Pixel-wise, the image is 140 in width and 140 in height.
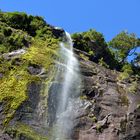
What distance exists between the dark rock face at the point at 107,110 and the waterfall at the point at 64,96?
1.44 feet

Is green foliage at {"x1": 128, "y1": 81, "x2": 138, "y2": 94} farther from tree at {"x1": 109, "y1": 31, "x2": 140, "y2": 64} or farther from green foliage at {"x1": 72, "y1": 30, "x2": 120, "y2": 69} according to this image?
tree at {"x1": 109, "y1": 31, "x2": 140, "y2": 64}

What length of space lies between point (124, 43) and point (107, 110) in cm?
2508

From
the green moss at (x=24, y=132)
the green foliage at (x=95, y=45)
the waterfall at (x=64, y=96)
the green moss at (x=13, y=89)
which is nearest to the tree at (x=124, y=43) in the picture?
the green foliage at (x=95, y=45)

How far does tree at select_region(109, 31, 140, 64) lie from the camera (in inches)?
1873

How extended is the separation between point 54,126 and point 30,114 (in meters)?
1.36

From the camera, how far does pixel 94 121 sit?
22922mm

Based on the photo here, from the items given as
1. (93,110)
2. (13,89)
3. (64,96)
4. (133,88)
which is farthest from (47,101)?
(133,88)

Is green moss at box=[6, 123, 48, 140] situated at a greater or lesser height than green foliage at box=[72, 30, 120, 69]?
lesser

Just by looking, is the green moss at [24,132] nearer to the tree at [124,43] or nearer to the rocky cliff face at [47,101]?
the rocky cliff face at [47,101]

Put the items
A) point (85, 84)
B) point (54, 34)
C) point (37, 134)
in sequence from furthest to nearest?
point (54, 34) → point (85, 84) → point (37, 134)

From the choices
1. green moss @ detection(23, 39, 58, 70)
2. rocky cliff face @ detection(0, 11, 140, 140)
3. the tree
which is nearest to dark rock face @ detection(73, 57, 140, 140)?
rocky cliff face @ detection(0, 11, 140, 140)

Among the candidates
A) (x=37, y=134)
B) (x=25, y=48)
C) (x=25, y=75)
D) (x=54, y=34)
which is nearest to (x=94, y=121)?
(x=37, y=134)

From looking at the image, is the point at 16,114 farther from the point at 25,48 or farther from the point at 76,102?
the point at 25,48

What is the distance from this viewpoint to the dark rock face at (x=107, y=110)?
73.0 feet
